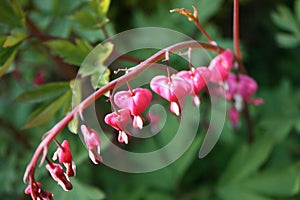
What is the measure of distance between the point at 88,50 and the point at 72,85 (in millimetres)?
118

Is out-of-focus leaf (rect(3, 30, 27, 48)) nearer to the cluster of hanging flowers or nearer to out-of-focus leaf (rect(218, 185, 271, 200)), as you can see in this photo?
the cluster of hanging flowers

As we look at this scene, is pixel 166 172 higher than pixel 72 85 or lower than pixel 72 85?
lower

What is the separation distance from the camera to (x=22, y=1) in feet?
6.71

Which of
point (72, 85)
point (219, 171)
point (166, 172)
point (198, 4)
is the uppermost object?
point (72, 85)

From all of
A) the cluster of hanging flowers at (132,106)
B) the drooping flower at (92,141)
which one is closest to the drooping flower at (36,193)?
the cluster of hanging flowers at (132,106)

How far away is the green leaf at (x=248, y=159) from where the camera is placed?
1.79 metres

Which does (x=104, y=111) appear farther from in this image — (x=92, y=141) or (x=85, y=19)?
(x=92, y=141)

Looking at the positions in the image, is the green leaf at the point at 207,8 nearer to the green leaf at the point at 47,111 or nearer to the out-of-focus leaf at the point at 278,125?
the out-of-focus leaf at the point at 278,125

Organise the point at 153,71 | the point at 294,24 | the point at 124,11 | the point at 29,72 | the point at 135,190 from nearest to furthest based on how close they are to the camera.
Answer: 1. the point at 153,71
2. the point at 135,190
3. the point at 294,24
4. the point at 29,72
5. the point at 124,11

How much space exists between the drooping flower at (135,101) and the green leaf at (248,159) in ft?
2.46

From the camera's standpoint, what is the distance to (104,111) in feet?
7.20

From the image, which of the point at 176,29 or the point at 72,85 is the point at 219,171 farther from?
the point at 72,85

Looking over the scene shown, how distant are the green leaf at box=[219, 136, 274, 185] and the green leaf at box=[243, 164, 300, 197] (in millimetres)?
38

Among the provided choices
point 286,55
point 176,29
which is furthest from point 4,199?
point 286,55
